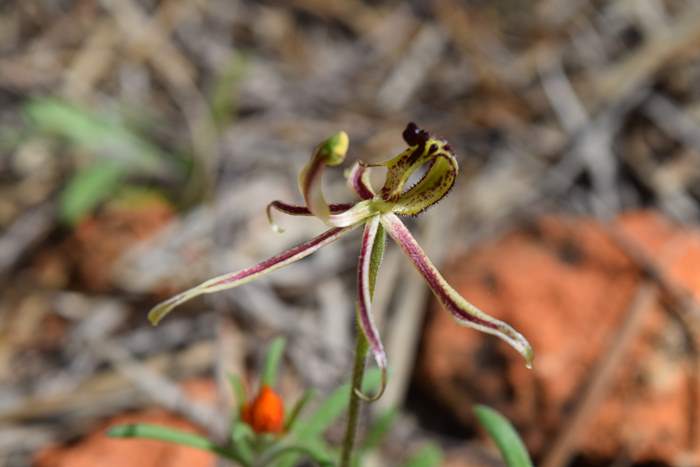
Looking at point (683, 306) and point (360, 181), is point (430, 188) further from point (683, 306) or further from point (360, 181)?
point (683, 306)

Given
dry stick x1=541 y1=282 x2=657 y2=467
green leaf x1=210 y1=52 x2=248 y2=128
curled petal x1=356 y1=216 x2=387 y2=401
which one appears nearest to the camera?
curled petal x1=356 y1=216 x2=387 y2=401

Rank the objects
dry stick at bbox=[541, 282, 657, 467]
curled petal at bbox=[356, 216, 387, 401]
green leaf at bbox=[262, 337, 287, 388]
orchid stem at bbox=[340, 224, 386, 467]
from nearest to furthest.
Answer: curled petal at bbox=[356, 216, 387, 401] < orchid stem at bbox=[340, 224, 386, 467] < green leaf at bbox=[262, 337, 287, 388] < dry stick at bbox=[541, 282, 657, 467]

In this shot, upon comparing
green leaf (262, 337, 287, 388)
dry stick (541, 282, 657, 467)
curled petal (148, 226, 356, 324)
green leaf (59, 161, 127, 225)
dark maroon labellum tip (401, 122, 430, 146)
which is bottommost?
dry stick (541, 282, 657, 467)

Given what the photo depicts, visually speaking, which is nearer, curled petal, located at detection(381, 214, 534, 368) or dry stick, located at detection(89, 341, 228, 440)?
curled petal, located at detection(381, 214, 534, 368)

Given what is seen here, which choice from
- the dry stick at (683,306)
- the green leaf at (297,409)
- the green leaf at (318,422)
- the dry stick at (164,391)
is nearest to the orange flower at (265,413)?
the green leaf at (297,409)

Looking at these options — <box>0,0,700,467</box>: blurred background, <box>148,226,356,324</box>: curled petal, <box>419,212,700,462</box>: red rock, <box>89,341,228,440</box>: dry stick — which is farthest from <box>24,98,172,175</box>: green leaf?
<box>148,226,356,324</box>: curled petal

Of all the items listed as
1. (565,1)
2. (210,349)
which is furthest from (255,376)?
(565,1)

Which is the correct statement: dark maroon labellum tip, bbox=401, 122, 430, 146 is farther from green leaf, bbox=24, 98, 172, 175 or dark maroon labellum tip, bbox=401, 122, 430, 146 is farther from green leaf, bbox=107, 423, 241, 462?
green leaf, bbox=24, 98, 172, 175
